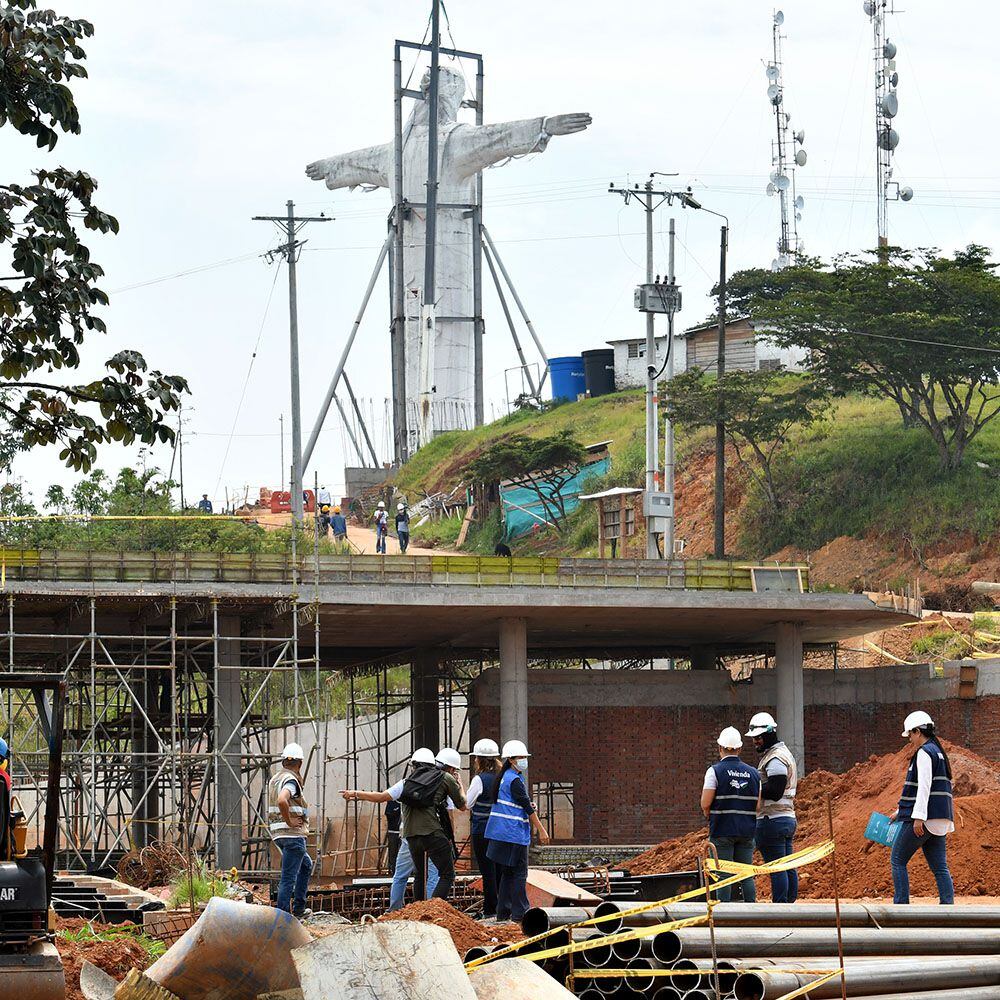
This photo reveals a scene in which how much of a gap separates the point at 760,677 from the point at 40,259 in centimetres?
2670

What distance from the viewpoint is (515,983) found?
905 centimetres

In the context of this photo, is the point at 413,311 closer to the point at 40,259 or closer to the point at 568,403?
the point at 568,403

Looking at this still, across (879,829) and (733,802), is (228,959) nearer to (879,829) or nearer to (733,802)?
(733,802)

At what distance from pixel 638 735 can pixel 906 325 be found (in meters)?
20.1

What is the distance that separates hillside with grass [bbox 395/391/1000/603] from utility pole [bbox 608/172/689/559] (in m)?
9.19

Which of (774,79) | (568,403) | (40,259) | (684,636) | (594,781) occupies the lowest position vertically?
Result: (594,781)

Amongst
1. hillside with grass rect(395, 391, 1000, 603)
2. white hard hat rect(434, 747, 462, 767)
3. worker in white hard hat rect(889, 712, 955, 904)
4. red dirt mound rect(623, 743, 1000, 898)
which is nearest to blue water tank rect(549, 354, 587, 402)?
hillside with grass rect(395, 391, 1000, 603)

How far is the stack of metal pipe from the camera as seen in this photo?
9641 mm

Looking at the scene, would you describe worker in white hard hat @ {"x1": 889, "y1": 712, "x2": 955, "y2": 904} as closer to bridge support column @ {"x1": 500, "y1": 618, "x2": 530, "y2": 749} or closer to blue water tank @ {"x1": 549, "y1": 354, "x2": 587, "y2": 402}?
bridge support column @ {"x1": 500, "y1": 618, "x2": 530, "y2": 749}

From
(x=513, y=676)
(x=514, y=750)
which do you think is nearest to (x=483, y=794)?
(x=514, y=750)

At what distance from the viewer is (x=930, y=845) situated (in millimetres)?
13508

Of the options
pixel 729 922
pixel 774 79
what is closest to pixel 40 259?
pixel 729 922

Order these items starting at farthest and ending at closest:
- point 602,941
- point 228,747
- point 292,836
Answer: point 228,747 < point 292,836 < point 602,941

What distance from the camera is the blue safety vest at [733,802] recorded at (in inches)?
535
